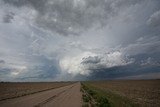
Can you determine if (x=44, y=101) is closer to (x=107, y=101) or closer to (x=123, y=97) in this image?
(x=107, y=101)

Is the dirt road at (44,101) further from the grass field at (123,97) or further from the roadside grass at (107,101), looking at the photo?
the grass field at (123,97)

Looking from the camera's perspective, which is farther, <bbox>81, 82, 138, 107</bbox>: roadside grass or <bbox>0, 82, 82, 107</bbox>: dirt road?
<bbox>0, 82, 82, 107</bbox>: dirt road

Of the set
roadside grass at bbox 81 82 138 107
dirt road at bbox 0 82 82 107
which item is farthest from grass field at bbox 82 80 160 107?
dirt road at bbox 0 82 82 107

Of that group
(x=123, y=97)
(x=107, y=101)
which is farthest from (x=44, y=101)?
(x=123, y=97)

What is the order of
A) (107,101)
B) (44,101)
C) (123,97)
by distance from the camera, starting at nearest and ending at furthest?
(107,101) → (44,101) → (123,97)

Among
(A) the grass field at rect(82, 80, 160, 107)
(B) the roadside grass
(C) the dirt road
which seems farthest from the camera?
(A) the grass field at rect(82, 80, 160, 107)

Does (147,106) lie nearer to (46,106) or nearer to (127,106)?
(127,106)

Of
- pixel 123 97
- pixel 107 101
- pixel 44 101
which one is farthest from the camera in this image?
pixel 123 97

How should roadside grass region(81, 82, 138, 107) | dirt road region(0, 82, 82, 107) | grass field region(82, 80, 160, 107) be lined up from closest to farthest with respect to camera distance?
roadside grass region(81, 82, 138, 107)
dirt road region(0, 82, 82, 107)
grass field region(82, 80, 160, 107)

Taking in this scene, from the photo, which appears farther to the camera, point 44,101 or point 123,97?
point 123,97

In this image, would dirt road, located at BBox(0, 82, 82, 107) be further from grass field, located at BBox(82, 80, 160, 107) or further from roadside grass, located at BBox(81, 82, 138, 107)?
grass field, located at BBox(82, 80, 160, 107)

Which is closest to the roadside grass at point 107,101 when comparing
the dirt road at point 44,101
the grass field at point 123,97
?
the grass field at point 123,97

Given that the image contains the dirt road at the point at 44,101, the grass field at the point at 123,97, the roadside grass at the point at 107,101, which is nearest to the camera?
the roadside grass at the point at 107,101

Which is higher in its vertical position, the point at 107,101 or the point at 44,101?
the point at 44,101
